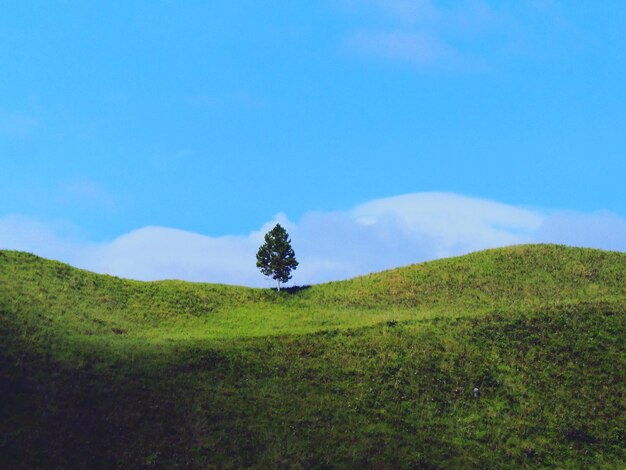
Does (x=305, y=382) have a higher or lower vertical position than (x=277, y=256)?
lower

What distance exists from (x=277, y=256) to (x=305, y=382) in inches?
1610

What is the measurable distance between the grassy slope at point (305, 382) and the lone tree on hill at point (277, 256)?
1542 centimetres

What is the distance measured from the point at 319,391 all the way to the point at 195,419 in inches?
361

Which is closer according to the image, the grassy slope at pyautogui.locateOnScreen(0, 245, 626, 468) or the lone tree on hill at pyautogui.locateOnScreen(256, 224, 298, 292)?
the grassy slope at pyautogui.locateOnScreen(0, 245, 626, 468)

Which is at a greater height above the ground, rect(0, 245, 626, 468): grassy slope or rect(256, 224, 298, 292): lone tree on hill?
rect(256, 224, 298, 292): lone tree on hill

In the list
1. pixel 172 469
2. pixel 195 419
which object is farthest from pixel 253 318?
pixel 172 469

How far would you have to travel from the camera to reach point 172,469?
32.9m

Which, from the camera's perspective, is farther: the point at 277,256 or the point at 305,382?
the point at 277,256

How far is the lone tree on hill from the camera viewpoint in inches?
3290

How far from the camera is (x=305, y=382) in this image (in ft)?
144

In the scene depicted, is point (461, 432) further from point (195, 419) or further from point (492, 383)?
point (195, 419)

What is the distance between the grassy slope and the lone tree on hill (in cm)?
1542

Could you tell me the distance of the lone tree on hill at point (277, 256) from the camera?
83.6 metres

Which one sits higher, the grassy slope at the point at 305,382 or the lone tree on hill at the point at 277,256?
the lone tree on hill at the point at 277,256
